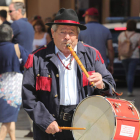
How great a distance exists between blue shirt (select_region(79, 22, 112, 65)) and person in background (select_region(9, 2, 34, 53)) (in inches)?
34.5

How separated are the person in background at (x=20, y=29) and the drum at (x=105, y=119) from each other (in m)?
3.64

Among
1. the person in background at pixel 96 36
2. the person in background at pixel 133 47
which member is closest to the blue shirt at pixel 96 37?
the person in background at pixel 96 36

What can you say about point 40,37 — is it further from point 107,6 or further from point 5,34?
point 107,6

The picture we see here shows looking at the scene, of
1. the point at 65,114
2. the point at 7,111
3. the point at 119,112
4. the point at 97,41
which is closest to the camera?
the point at 119,112

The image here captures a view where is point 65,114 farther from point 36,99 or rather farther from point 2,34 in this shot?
point 2,34

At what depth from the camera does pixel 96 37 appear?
699 centimetres

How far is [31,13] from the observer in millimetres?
17766

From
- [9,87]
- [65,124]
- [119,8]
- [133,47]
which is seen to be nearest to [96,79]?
[65,124]

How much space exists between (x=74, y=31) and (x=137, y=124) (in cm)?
91

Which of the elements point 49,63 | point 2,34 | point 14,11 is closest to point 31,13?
point 14,11

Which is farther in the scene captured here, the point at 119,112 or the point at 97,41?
the point at 97,41

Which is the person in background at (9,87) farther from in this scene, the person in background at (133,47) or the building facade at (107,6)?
the building facade at (107,6)

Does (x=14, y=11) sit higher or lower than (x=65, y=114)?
higher

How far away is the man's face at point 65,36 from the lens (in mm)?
3352
